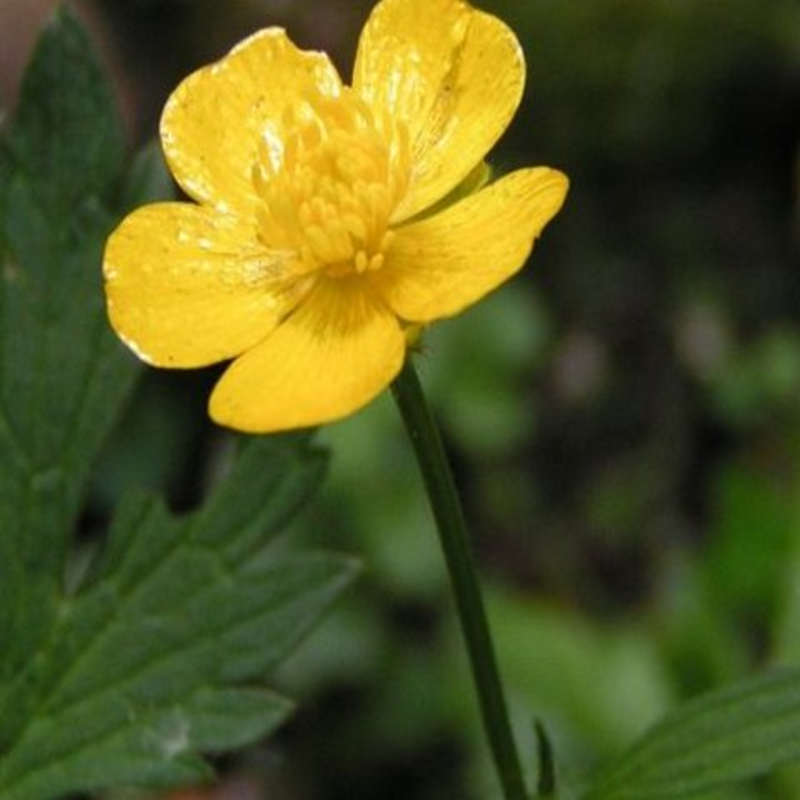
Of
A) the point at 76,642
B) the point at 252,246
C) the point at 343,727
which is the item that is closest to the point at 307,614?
the point at 76,642

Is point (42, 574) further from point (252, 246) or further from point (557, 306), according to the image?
point (557, 306)

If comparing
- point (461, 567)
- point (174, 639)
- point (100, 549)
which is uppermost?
point (100, 549)

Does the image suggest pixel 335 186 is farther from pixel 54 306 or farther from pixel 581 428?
pixel 581 428

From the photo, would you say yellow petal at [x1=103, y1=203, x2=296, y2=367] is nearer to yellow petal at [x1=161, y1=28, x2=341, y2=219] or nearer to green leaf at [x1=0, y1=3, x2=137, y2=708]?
yellow petal at [x1=161, y1=28, x2=341, y2=219]

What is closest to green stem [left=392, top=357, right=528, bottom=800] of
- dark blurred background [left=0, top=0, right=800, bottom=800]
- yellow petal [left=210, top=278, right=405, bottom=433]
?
yellow petal [left=210, top=278, right=405, bottom=433]

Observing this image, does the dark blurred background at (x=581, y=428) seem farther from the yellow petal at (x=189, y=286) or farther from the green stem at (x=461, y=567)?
the yellow petal at (x=189, y=286)

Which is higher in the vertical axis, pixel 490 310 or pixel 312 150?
pixel 490 310

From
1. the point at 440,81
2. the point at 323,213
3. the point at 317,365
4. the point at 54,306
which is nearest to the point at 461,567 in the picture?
the point at 317,365
